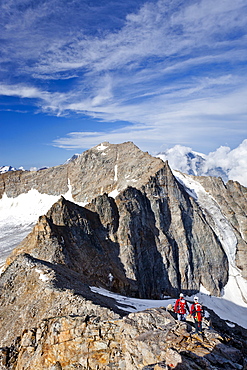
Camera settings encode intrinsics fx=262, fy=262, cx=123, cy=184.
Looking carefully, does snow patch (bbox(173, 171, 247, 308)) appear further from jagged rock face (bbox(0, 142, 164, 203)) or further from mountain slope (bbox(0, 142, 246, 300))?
jagged rock face (bbox(0, 142, 164, 203))

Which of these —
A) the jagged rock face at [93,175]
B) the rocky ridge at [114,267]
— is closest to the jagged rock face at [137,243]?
the rocky ridge at [114,267]

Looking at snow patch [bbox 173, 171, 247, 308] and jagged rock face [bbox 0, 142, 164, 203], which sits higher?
jagged rock face [bbox 0, 142, 164, 203]

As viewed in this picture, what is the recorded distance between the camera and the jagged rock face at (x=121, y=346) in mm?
9492

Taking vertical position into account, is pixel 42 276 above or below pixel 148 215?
below

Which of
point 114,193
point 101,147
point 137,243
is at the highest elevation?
point 101,147

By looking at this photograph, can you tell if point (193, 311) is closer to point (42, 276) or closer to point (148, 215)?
point (42, 276)

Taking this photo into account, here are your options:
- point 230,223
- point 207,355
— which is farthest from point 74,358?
point 230,223

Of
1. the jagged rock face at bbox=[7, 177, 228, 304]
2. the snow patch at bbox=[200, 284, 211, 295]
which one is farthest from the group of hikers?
the snow patch at bbox=[200, 284, 211, 295]

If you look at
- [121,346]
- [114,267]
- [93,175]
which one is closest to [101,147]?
[93,175]

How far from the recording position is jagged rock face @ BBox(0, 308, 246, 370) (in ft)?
31.1

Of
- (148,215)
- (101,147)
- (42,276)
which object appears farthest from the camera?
(101,147)

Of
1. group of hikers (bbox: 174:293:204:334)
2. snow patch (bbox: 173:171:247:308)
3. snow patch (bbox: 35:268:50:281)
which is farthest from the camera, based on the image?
snow patch (bbox: 173:171:247:308)

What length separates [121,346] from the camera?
11.1 metres

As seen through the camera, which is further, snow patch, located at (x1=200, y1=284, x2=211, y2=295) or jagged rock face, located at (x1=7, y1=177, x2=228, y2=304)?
snow patch, located at (x1=200, y1=284, x2=211, y2=295)
